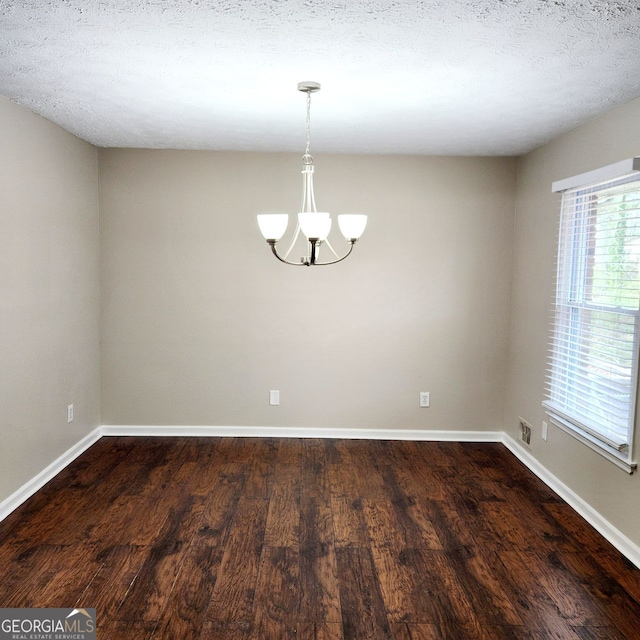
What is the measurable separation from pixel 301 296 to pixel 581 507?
2.50 m

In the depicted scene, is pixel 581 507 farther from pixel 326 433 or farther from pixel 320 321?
pixel 320 321

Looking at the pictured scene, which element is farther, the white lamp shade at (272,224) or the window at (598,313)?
the window at (598,313)

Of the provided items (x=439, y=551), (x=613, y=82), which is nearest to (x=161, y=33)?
(x=613, y=82)

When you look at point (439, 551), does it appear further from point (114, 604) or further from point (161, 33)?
point (161, 33)

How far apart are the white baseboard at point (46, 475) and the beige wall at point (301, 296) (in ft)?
1.06

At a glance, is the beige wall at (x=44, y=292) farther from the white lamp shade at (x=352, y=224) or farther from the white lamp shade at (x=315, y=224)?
the white lamp shade at (x=352, y=224)

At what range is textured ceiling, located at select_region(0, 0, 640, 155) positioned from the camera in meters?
2.12

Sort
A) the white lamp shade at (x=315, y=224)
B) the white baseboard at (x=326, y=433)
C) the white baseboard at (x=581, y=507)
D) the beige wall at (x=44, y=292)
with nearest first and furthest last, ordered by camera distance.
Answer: the white lamp shade at (x=315, y=224) → the white baseboard at (x=581, y=507) → the beige wall at (x=44, y=292) → the white baseboard at (x=326, y=433)

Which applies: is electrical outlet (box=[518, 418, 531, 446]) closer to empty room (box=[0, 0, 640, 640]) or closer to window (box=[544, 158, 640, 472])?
empty room (box=[0, 0, 640, 640])

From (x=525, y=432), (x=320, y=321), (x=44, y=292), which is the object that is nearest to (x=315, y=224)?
(x=44, y=292)

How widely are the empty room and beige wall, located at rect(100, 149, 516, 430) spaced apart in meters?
0.02

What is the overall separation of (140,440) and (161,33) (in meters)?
3.36

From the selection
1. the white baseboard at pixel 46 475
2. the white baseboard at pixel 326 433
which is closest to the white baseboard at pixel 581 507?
the white baseboard at pixel 326 433

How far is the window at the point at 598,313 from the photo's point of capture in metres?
3.17
